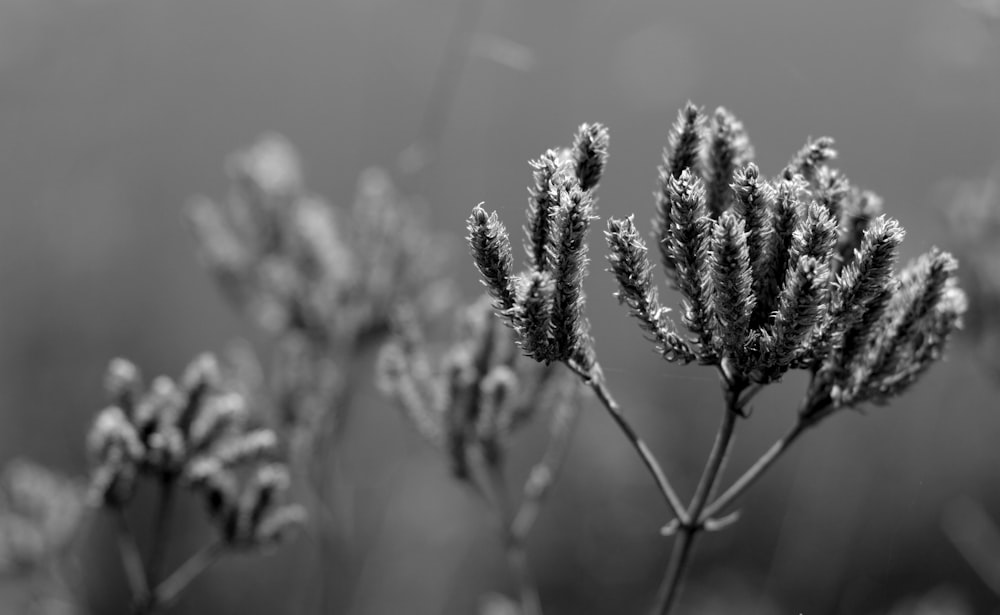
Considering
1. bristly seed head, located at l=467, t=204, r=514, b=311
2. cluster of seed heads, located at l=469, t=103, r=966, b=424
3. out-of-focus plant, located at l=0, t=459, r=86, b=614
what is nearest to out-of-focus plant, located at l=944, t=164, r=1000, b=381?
cluster of seed heads, located at l=469, t=103, r=966, b=424

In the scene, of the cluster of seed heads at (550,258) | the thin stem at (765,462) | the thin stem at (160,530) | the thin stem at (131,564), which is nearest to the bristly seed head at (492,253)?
the cluster of seed heads at (550,258)

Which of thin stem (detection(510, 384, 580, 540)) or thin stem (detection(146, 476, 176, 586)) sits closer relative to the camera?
thin stem (detection(146, 476, 176, 586))

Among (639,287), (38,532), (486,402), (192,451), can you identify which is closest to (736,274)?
(639,287)

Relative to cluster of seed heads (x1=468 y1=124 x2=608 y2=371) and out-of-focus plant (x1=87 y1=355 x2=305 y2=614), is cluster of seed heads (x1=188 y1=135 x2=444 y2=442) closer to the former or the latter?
out-of-focus plant (x1=87 y1=355 x2=305 y2=614)

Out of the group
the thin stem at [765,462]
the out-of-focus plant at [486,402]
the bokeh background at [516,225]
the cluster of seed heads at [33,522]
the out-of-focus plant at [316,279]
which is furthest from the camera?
the bokeh background at [516,225]

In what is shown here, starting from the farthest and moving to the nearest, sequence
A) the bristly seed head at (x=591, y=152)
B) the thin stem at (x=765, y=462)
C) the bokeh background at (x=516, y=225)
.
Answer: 1. the bokeh background at (x=516, y=225)
2. the thin stem at (x=765, y=462)
3. the bristly seed head at (x=591, y=152)

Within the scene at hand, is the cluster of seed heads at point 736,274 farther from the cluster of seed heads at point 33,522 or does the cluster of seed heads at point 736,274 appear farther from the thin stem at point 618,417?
the cluster of seed heads at point 33,522

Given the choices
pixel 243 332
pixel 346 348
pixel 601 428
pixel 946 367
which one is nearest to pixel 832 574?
pixel 601 428
